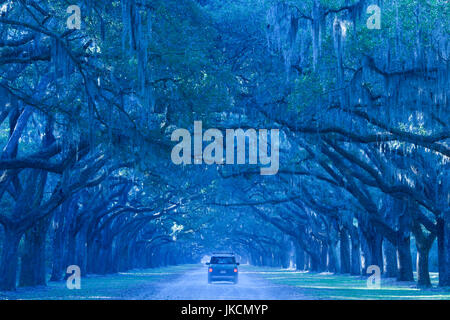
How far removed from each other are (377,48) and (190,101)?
605 centimetres

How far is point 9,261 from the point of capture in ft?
83.6

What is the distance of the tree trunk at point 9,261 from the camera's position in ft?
82.3

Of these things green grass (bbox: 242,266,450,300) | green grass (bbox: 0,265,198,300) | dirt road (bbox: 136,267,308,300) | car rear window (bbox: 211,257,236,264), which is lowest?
green grass (bbox: 242,266,450,300)

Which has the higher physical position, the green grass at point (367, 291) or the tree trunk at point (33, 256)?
the tree trunk at point (33, 256)

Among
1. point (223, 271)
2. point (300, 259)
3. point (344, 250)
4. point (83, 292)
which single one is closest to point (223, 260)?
point (223, 271)

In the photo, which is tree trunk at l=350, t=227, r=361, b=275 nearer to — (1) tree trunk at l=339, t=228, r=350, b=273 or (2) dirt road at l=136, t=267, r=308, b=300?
(1) tree trunk at l=339, t=228, r=350, b=273

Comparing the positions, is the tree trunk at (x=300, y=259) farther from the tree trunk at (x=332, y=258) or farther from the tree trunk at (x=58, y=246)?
the tree trunk at (x=58, y=246)

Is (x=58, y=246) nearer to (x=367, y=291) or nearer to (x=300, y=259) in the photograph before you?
(x=367, y=291)

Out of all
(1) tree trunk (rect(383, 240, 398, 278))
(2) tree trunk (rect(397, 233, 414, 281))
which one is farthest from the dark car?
(1) tree trunk (rect(383, 240, 398, 278))

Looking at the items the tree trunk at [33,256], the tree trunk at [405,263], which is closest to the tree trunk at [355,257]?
the tree trunk at [405,263]

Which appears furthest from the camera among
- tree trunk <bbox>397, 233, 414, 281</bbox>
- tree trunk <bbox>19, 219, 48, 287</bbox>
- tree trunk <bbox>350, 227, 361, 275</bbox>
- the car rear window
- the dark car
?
tree trunk <bbox>350, 227, 361, 275</bbox>

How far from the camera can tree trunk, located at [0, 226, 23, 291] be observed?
82.3ft

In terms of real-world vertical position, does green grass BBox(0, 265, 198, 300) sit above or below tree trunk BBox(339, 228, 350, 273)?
below
